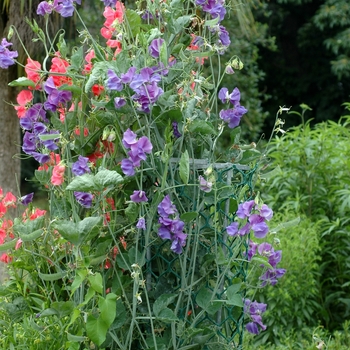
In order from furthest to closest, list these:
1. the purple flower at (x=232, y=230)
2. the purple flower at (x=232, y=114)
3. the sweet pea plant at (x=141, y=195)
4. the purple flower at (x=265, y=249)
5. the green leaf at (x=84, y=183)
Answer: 1. the purple flower at (x=265, y=249)
2. the purple flower at (x=232, y=114)
3. the purple flower at (x=232, y=230)
4. the sweet pea plant at (x=141, y=195)
5. the green leaf at (x=84, y=183)

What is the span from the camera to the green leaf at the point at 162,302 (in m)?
1.91

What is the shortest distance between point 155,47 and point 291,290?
212 centimetres

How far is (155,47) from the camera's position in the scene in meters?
1.92

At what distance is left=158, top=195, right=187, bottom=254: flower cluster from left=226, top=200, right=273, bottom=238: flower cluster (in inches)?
5.8

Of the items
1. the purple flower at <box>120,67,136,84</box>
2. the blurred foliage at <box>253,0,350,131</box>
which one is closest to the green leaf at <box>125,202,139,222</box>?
the purple flower at <box>120,67,136,84</box>

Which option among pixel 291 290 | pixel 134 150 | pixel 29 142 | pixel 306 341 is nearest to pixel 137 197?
pixel 134 150

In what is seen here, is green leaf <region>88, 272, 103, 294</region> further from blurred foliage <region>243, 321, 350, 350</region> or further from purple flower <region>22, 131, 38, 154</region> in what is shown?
blurred foliage <region>243, 321, 350, 350</region>

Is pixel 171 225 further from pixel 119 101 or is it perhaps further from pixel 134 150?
pixel 119 101

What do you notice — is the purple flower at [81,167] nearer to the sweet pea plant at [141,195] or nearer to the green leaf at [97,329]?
the sweet pea plant at [141,195]

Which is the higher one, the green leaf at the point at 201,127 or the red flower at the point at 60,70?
the red flower at the point at 60,70

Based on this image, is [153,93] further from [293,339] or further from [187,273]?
[293,339]

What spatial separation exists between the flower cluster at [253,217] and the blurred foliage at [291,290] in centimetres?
169

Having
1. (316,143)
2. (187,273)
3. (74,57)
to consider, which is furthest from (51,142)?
(316,143)

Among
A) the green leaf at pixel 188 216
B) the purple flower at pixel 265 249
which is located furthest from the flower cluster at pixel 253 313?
the green leaf at pixel 188 216
